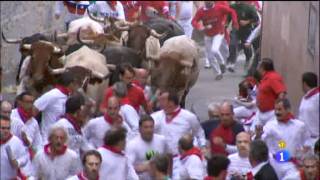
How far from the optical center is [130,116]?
50.5 feet

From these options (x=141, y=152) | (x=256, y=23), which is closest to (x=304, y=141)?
(x=141, y=152)

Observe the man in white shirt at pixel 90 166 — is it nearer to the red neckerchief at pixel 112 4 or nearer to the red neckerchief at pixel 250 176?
the red neckerchief at pixel 250 176

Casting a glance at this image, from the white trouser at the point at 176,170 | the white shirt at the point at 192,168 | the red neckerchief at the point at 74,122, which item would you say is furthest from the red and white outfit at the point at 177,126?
the white shirt at the point at 192,168

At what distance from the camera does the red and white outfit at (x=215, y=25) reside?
22.3 metres

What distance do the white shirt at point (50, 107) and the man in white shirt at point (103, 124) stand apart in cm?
98

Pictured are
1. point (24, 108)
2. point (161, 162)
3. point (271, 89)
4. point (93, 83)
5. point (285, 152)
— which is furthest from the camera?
point (93, 83)

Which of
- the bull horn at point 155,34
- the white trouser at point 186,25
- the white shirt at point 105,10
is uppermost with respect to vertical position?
the bull horn at point 155,34

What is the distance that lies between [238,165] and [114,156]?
1.10m

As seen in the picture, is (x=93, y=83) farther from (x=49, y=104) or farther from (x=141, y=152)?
(x=141, y=152)

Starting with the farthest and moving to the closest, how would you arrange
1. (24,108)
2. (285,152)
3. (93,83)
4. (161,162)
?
(93,83)
(24,108)
(285,152)
(161,162)

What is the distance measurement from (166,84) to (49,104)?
8.35 feet

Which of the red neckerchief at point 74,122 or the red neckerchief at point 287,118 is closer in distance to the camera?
the red neckerchief at point 287,118

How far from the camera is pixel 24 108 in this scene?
14.7 metres

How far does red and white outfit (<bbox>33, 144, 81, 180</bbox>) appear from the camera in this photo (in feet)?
44.7
